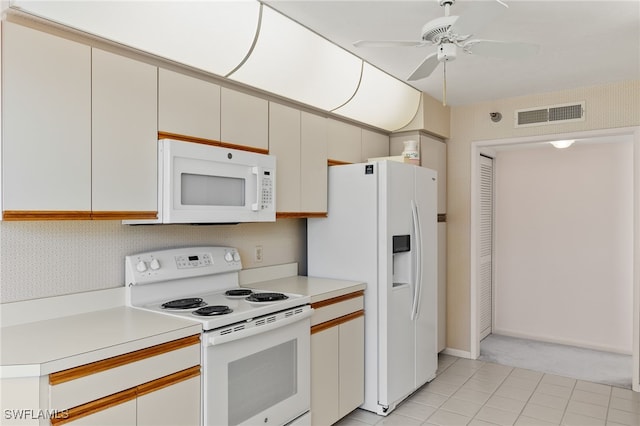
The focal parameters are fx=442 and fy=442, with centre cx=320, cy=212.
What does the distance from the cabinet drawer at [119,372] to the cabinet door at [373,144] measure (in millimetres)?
2432

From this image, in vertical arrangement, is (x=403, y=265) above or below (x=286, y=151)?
below

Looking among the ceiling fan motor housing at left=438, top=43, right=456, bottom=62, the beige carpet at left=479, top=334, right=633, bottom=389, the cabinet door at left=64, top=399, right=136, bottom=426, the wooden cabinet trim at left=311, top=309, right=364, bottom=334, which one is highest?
the ceiling fan motor housing at left=438, top=43, right=456, bottom=62

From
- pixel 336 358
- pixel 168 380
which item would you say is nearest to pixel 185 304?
pixel 168 380

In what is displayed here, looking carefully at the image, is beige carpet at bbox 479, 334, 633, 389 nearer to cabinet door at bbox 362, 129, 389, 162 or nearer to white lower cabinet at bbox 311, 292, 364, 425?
white lower cabinet at bbox 311, 292, 364, 425

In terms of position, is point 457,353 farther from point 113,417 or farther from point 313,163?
point 113,417

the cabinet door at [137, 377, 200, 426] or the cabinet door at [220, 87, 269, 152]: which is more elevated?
the cabinet door at [220, 87, 269, 152]

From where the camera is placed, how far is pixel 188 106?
2.33 metres

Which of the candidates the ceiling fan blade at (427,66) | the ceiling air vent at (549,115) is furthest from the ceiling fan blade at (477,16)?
the ceiling air vent at (549,115)

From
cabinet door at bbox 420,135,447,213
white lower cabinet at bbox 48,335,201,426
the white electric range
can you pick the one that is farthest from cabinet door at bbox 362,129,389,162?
white lower cabinet at bbox 48,335,201,426

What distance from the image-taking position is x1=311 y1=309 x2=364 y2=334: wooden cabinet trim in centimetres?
274

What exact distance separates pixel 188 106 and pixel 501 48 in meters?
1.62

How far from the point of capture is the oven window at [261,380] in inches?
85.4

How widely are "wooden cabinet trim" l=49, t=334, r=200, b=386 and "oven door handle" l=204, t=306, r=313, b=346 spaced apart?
75 mm

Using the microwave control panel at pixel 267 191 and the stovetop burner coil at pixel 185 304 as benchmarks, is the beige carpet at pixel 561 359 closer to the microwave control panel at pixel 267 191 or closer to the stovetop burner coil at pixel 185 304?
the microwave control panel at pixel 267 191
